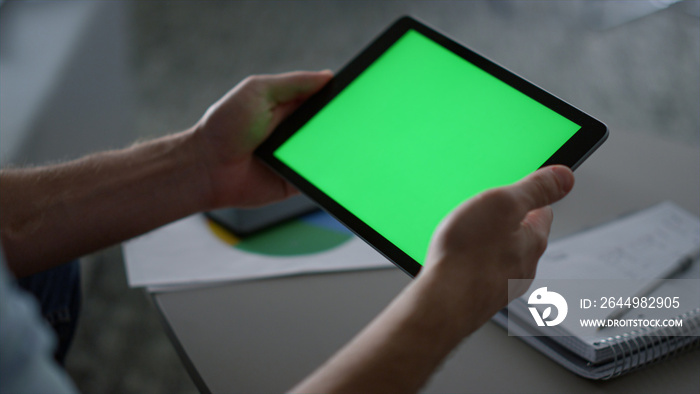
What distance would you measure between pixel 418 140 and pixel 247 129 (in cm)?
31

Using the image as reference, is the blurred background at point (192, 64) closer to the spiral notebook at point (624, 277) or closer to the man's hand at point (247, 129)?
the man's hand at point (247, 129)

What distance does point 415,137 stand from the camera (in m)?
0.79

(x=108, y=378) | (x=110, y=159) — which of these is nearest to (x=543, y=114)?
(x=110, y=159)

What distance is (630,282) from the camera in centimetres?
75

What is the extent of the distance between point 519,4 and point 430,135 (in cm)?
252

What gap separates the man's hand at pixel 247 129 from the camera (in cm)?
96

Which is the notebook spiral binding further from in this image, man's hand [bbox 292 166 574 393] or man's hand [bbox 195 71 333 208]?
man's hand [bbox 195 71 333 208]

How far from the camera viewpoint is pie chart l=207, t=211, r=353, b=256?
0.90 m

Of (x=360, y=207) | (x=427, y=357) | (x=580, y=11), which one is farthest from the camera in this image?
(x=580, y=11)

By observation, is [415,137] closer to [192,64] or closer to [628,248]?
[628,248]

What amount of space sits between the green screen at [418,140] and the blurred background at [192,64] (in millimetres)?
759

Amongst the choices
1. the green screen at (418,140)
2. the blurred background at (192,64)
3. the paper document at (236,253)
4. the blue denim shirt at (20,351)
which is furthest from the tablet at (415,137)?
the blurred background at (192,64)

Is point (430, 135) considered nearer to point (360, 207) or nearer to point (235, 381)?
point (360, 207)

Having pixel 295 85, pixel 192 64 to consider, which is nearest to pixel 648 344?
pixel 295 85
